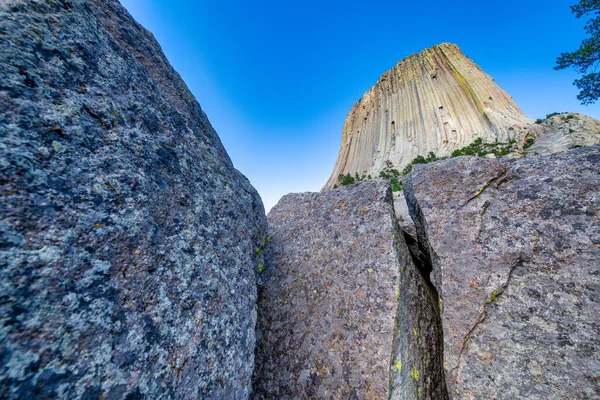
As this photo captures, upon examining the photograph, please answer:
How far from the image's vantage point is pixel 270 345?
3680mm

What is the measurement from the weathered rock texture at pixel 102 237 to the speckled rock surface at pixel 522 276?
3.05 meters

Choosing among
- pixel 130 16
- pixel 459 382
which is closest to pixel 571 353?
pixel 459 382

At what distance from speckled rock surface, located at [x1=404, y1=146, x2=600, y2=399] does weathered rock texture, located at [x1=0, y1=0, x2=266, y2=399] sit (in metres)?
3.05

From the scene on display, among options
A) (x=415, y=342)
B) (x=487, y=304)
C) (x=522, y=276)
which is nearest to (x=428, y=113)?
(x=522, y=276)

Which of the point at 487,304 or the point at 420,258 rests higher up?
the point at 420,258

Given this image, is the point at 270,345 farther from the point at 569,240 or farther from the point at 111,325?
the point at 569,240

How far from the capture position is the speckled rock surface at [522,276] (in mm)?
2879

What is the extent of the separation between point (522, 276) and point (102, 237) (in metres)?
5.23

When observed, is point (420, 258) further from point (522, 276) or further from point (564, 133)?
point (564, 133)

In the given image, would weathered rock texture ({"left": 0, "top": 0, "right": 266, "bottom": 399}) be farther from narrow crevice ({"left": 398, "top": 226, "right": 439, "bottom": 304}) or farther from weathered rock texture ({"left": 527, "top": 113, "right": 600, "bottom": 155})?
weathered rock texture ({"left": 527, "top": 113, "right": 600, "bottom": 155})

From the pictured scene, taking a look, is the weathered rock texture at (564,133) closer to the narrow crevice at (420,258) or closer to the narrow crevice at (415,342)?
the narrow crevice at (420,258)

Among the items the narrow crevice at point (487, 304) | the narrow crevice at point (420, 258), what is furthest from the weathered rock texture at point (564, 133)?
the narrow crevice at point (487, 304)

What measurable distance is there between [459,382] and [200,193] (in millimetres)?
4352

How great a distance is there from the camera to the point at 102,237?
84.7 inches
